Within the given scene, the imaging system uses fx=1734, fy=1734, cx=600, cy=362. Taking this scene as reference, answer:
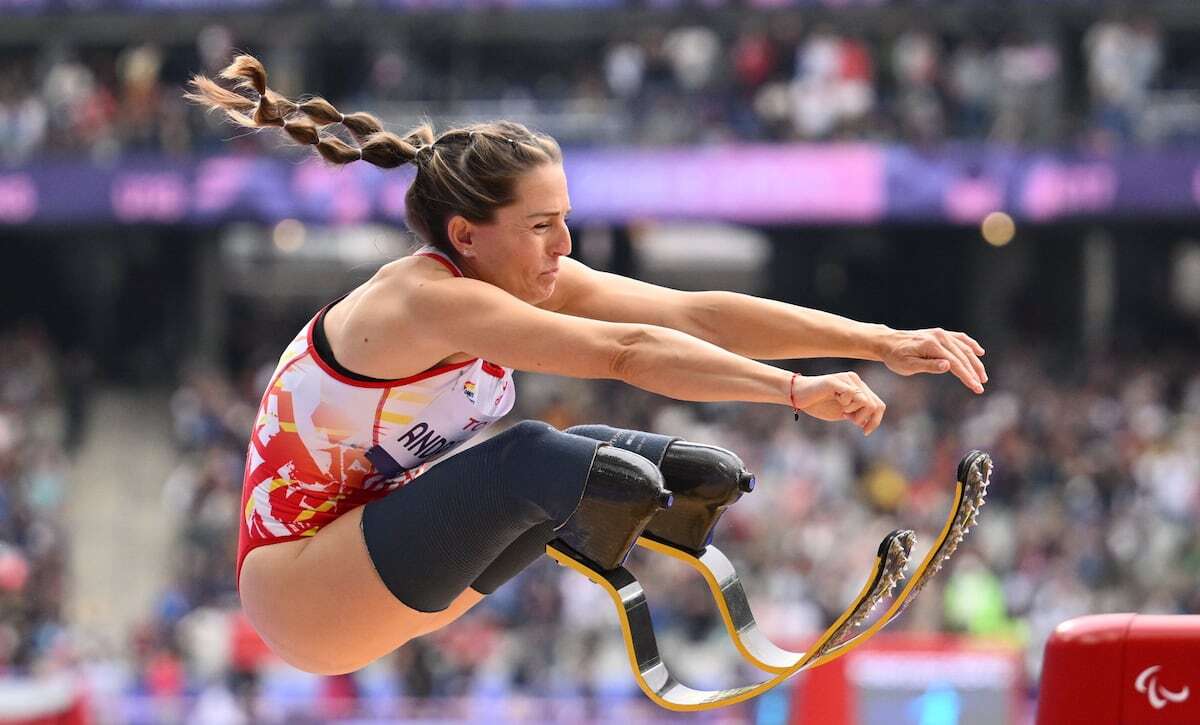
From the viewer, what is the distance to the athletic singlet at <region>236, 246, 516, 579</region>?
3.74 meters

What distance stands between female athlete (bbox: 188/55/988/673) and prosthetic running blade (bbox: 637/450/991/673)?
260mm

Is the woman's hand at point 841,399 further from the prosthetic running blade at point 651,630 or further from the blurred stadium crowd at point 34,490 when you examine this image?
the blurred stadium crowd at point 34,490

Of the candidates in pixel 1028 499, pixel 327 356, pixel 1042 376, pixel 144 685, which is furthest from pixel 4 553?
pixel 327 356

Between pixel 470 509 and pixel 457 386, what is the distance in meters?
0.29

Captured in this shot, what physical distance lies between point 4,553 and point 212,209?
182 inches

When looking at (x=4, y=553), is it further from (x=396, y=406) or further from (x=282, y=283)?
(x=396, y=406)

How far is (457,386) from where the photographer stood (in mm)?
3760

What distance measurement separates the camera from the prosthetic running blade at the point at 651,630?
3.59 m

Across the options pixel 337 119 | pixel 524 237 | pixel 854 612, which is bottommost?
pixel 854 612

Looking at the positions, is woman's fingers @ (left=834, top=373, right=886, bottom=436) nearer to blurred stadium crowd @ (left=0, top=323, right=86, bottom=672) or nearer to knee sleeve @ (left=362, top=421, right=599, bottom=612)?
knee sleeve @ (left=362, top=421, right=599, bottom=612)

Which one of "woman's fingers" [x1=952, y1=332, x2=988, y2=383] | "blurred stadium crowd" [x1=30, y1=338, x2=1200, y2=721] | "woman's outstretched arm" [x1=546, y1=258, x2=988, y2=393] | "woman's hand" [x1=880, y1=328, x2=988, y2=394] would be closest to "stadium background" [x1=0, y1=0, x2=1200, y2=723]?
"blurred stadium crowd" [x1=30, y1=338, x2=1200, y2=721]

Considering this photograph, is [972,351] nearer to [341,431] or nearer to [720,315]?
[720,315]

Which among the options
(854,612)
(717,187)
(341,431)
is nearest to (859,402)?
(854,612)

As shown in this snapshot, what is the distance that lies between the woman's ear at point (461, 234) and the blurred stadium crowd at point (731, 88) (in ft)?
37.3
